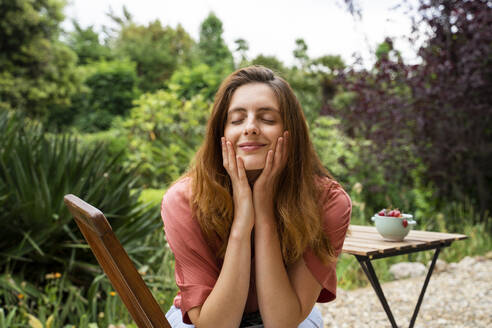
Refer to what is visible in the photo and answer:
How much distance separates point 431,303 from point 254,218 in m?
3.01

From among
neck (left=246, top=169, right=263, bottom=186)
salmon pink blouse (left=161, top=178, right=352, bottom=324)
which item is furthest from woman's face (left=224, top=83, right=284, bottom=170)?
salmon pink blouse (left=161, top=178, right=352, bottom=324)

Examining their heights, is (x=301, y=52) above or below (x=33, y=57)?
below

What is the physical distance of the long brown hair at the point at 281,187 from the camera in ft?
5.40

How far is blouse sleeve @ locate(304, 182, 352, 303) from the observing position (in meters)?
1.68

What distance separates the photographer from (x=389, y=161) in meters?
6.38

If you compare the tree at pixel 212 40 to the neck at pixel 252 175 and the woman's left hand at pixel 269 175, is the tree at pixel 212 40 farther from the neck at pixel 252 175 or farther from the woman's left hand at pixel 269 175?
the woman's left hand at pixel 269 175

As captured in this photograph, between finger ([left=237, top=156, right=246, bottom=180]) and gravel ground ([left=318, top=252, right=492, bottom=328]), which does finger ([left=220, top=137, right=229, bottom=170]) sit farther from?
gravel ground ([left=318, top=252, right=492, bottom=328])

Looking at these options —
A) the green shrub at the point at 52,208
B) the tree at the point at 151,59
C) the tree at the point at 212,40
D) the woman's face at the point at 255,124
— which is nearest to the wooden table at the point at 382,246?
the woman's face at the point at 255,124

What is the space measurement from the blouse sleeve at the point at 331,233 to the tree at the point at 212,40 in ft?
58.3

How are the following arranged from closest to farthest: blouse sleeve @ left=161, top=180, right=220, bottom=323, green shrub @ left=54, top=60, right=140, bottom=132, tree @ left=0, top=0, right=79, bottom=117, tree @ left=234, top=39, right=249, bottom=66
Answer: blouse sleeve @ left=161, top=180, right=220, bottom=323
tree @ left=234, top=39, right=249, bottom=66
tree @ left=0, top=0, right=79, bottom=117
green shrub @ left=54, top=60, right=140, bottom=132

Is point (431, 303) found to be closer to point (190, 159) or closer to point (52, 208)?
point (52, 208)

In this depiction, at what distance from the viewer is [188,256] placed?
1607 millimetres

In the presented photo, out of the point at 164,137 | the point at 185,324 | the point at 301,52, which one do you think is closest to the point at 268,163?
the point at 185,324

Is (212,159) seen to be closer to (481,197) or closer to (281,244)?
(281,244)
